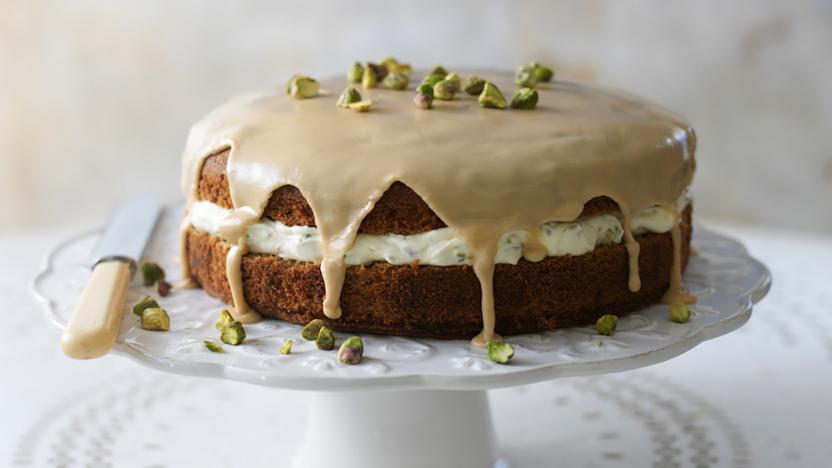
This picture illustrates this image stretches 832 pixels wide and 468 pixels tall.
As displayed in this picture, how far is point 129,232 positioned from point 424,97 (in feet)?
2.60

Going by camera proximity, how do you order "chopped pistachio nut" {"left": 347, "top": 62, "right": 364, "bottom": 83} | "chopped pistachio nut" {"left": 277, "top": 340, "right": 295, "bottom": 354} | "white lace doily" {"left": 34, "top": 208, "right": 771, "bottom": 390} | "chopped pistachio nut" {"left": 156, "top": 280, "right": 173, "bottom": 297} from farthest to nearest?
1. "chopped pistachio nut" {"left": 347, "top": 62, "right": 364, "bottom": 83}
2. "chopped pistachio nut" {"left": 156, "top": 280, "right": 173, "bottom": 297}
3. "chopped pistachio nut" {"left": 277, "top": 340, "right": 295, "bottom": 354}
4. "white lace doily" {"left": 34, "top": 208, "right": 771, "bottom": 390}

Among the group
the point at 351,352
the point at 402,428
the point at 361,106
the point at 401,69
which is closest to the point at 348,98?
the point at 361,106

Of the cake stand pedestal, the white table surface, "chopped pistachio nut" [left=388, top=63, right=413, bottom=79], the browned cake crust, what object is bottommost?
the white table surface

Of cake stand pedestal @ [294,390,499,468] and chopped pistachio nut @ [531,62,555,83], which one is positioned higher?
chopped pistachio nut @ [531,62,555,83]

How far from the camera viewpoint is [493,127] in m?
2.03

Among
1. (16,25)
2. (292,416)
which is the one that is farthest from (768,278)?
(16,25)

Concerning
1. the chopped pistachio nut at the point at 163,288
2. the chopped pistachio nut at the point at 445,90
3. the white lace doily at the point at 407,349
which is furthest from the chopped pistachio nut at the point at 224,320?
the chopped pistachio nut at the point at 445,90

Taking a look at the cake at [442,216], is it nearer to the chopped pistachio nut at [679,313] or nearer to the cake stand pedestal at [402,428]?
the chopped pistachio nut at [679,313]

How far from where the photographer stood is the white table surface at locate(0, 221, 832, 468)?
99.7 inches

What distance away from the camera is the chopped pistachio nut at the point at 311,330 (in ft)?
6.35

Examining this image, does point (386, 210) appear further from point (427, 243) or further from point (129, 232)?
point (129, 232)

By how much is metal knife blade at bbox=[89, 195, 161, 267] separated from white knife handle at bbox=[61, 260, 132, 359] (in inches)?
2.4

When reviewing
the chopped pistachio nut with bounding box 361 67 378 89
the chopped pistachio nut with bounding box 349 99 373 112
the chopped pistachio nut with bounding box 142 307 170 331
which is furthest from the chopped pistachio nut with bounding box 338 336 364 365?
the chopped pistachio nut with bounding box 361 67 378 89

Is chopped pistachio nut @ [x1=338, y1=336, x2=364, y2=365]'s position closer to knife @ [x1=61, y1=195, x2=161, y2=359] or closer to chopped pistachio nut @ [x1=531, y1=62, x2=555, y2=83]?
knife @ [x1=61, y1=195, x2=161, y2=359]
